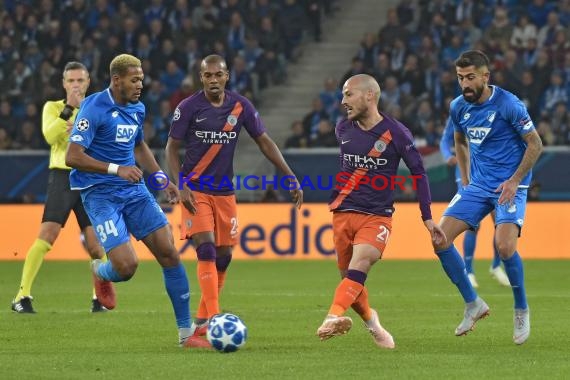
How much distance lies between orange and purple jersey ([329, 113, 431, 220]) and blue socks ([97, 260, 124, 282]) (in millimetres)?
1827

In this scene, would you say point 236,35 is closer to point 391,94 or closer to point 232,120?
point 391,94

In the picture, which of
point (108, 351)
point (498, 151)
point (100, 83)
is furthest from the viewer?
point (100, 83)

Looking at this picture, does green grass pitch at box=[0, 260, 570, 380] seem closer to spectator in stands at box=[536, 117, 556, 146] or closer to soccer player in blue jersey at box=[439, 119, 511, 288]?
soccer player in blue jersey at box=[439, 119, 511, 288]

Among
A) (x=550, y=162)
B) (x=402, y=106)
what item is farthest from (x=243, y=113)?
(x=402, y=106)

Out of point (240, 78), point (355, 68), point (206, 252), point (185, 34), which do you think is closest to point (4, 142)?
point (240, 78)

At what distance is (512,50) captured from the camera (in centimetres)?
2497

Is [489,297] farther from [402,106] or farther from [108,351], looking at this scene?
[402,106]

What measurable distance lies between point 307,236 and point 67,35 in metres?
9.60

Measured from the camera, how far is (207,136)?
440 inches

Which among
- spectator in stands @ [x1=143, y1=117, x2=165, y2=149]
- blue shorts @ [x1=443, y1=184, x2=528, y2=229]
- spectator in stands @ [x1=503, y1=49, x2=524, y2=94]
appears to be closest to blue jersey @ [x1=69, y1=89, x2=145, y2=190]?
blue shorts @ [x1=443, y1=184, x2=528, y2=229]

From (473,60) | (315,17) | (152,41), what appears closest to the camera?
(473,60)

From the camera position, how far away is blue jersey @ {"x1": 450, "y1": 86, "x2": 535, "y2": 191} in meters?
10.8

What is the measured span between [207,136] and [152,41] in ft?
55.4

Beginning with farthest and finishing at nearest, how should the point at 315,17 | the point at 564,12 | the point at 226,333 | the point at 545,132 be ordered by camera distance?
the point at 315,17
the point at 564,12
the point at 545,132
the point at 226,333
